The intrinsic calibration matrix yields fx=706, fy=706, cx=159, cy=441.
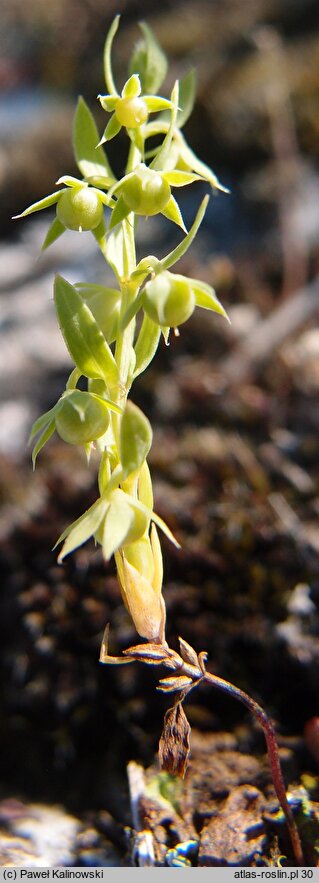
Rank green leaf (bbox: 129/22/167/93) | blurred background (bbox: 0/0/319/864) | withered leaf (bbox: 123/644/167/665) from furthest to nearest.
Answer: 1. blurred background (bbox: 0/0/319/864)
2. green leaf (bbox: 129/22/167/93)
3. withered leaf (bbox: 123/644/167/665)

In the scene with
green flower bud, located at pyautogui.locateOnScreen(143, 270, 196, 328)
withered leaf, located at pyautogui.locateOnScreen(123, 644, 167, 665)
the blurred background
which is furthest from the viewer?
the blurred background

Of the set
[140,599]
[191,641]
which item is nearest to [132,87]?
[140,599]

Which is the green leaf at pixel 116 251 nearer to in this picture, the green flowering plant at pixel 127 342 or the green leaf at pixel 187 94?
the green flowering plant at pixel 127 342

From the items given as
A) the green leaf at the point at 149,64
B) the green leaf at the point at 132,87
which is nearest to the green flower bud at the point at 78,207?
the green leaf at the point at 132,87

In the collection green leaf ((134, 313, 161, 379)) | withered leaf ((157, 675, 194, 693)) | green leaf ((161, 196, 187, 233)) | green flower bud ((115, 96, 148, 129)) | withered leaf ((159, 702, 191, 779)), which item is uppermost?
green flower bud ((115, 96, 148, 129))

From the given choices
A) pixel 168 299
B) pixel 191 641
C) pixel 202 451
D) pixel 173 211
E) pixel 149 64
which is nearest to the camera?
pixel 168 299

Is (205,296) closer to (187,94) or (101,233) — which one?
(101,233)

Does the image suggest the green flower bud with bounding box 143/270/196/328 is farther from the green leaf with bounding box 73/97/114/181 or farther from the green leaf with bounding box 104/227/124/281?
the green leaf with bounding box 73/97/114/181

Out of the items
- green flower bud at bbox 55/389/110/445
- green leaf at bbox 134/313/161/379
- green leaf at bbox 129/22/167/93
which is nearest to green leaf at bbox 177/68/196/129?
green leaf at bbox 129/22/167/93

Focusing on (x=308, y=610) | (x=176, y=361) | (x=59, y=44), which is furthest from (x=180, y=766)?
(x=59, y=44)
